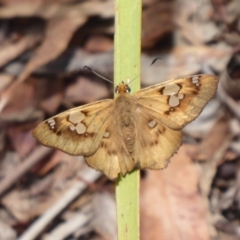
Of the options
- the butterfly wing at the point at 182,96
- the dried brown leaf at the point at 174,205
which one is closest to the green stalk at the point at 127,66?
the butterfly wing at the point at 182,96

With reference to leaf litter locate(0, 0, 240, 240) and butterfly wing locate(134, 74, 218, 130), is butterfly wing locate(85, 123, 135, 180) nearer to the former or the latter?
butterfly wing locate(134, 74, 218, 130)

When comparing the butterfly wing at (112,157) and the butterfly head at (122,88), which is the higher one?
the butterfly head at (122,88)

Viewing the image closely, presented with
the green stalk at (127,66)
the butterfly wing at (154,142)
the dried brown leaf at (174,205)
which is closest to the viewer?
the green stalk at (127,66)

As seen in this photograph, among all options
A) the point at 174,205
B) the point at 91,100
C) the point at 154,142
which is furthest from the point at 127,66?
the point at 91,100

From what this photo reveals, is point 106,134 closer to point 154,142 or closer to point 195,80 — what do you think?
point 154,142

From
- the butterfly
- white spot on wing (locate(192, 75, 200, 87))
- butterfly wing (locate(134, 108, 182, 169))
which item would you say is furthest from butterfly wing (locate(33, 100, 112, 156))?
white spot on wing (locate(192, 75, 200, 87))

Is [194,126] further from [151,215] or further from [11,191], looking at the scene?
[11,191]

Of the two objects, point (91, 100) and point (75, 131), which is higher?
point (75, 131)

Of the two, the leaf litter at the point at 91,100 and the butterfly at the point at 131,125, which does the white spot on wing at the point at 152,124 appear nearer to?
the butterfly at the point at 131,125
